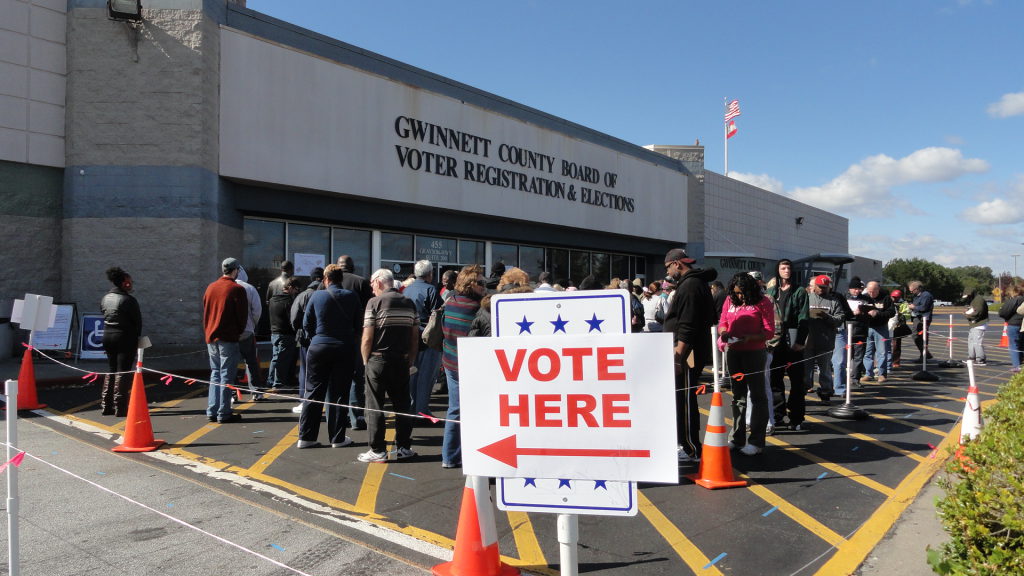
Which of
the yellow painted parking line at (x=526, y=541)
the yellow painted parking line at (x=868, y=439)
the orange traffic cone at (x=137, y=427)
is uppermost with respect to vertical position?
the orange traffic cone at (x=137, y=427)

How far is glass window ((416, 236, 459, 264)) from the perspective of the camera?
16920 millimetres

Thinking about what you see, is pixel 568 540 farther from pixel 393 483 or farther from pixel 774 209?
pixel 774 209

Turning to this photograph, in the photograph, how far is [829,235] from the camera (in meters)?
41.9

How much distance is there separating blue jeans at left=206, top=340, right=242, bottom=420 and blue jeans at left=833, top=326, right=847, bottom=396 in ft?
27.3

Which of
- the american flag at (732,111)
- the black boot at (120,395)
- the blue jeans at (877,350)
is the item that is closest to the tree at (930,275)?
the american flag at (732,111)

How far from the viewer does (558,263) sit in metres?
21.6

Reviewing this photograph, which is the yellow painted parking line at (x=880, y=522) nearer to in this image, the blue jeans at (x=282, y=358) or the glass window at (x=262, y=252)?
the blue jeans at (x=282, y=358)

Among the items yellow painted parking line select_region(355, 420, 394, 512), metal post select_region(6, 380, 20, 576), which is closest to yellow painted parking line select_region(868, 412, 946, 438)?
yellow painted parking line select_region(355, 420, 394, 512)

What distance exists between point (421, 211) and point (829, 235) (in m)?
34.7

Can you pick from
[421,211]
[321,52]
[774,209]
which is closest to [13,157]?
[321,52]

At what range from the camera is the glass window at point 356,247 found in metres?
15.0

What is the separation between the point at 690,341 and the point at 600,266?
18.0 m

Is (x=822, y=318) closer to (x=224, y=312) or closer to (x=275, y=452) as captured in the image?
(x=275, y=452)

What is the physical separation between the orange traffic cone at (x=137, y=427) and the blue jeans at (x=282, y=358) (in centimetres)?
290
